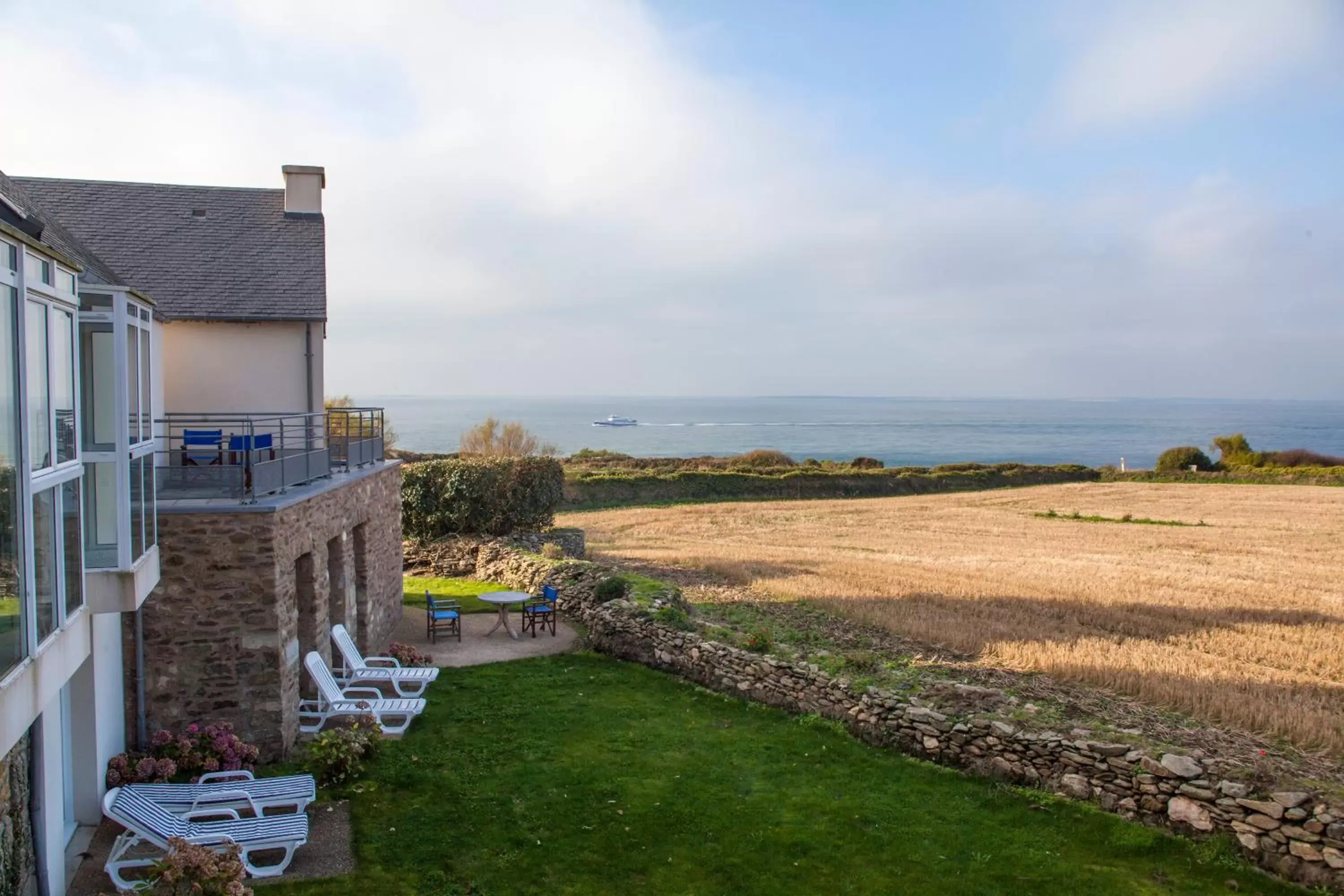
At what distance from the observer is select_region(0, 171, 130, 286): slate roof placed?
10.3 m

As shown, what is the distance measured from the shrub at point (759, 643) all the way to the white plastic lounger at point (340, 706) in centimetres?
459

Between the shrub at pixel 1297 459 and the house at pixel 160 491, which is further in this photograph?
the shrub at pixel 1297 459

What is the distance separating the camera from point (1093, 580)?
21.2 m

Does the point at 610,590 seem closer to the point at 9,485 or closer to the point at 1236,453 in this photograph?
the point at 9,485

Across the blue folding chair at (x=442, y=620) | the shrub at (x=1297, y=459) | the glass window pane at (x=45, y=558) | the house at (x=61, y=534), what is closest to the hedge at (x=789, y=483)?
the shrub at (x=1297, y=459)

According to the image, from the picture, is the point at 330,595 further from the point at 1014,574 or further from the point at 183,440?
the point at 1014,574

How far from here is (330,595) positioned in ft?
43.4

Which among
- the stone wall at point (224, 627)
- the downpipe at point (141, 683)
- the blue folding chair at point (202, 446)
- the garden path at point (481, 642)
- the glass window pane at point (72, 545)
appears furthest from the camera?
the garden path at point (481, 642)

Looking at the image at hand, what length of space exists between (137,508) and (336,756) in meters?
3.35

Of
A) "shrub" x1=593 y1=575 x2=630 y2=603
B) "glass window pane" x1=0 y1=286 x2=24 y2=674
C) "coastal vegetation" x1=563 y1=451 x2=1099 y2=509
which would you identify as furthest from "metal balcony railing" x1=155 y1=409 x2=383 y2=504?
"coastal vegetation" x1=563 y1=451 x2=1099 y2=509

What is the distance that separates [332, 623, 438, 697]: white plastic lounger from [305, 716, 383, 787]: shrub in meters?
1.88

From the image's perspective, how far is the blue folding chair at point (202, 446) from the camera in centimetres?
1255

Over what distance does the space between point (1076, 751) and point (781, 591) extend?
32.5ft

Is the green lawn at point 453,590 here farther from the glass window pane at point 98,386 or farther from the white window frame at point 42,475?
the white window frame at point 42,475
